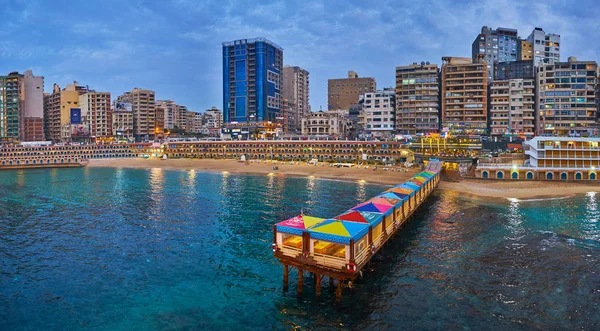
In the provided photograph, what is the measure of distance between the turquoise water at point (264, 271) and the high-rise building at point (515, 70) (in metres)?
125

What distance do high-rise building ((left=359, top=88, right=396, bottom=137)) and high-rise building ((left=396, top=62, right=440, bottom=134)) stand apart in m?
6.57

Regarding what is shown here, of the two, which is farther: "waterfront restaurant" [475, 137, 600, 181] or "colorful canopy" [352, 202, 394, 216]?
"waterfront restaurant" [475, 137, 600, 181]

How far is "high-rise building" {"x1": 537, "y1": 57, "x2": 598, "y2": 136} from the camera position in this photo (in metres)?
147

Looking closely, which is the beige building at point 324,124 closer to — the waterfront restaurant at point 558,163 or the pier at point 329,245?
the waterfront restaurant at point 558,163

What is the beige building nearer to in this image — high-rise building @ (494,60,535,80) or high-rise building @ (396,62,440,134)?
high-rise building @ (396,62,440,134)

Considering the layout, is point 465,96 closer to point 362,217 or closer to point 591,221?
point 591,221

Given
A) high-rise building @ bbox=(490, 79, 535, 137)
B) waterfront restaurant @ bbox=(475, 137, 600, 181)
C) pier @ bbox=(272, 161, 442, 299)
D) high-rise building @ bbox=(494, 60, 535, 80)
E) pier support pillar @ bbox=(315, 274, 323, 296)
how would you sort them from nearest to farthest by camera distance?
pier @ bbox=(272, 161, 442, 299), pier support pillar @ bbox=(315, 274, 323, 296), waterfront restaurant @ bbox=(475, 137, 600, 181), high-rise building @ bbox=(490, 79, 535, 137), high-rise building @ bbox=(494, 60, 535, 80)

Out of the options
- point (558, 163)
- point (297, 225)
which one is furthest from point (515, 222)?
point (558, 163)

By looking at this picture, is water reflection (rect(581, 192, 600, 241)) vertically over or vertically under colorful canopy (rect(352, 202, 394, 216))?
under

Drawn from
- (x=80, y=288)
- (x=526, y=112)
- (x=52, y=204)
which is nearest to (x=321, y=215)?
(x=80, y=288)

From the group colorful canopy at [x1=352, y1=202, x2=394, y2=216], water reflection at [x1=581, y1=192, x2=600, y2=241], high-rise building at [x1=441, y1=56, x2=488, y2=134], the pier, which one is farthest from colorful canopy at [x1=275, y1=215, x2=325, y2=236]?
high-rise building at [x1=441, y1=56, x2=488, y2=134]

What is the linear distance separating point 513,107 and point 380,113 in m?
49.9

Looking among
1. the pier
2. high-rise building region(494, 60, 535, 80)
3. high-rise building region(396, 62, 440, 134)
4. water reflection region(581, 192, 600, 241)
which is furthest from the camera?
high-rise building region(494, 60, 535, 80)

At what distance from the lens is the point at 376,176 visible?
107 metres
